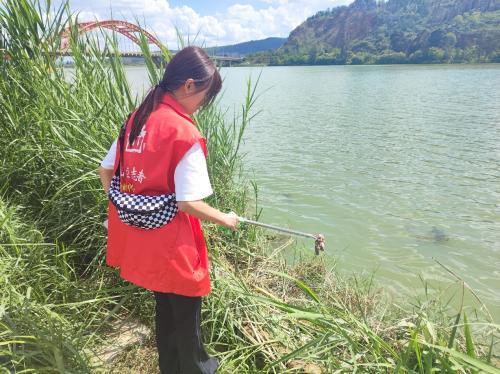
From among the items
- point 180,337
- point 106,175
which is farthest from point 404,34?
point 180,337

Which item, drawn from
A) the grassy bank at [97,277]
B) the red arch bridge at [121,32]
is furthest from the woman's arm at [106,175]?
the red arch bridge at [121,32]

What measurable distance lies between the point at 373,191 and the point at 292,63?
109 metres

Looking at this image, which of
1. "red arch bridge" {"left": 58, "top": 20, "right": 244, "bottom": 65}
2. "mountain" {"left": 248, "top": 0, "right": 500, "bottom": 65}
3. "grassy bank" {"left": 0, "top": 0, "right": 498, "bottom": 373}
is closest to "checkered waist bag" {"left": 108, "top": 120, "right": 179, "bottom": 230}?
"grassy bank" {"left": 0, "top": 0, "right": 498, "bottom": 373}

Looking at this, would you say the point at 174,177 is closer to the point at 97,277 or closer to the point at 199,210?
the point at 199,210

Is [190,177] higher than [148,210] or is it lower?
higher

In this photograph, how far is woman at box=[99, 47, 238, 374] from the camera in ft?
5.18

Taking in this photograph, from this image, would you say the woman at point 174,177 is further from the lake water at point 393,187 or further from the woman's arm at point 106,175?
the lake water at point 393,187

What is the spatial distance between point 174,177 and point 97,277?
145cm

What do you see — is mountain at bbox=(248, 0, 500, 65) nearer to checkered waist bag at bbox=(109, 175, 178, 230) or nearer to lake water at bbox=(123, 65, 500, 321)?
lake water at bbox=(123, 65, 500, 321)

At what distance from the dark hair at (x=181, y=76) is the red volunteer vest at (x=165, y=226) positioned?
4 cm

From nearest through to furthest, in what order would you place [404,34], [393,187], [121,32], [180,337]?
[180,337] → [121,32] → [393,187] → [404,34]

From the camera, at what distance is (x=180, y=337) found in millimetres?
1931

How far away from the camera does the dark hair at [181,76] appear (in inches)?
65.5

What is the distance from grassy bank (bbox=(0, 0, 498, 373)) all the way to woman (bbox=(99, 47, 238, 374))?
489 millimetres
